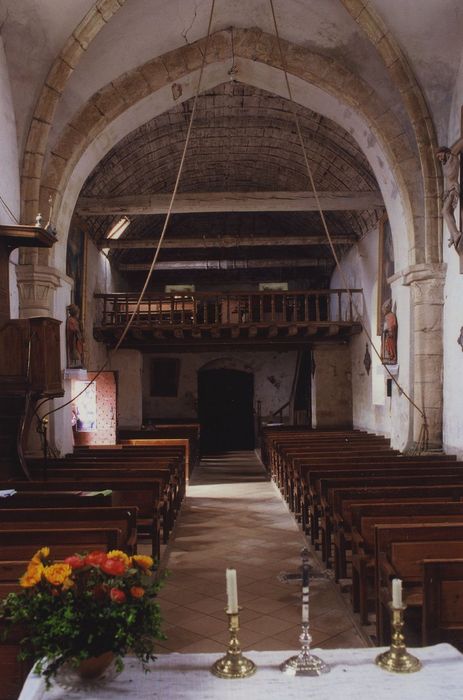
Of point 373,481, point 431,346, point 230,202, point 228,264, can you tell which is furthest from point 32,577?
point 228,264

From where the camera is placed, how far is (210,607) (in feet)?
18.1

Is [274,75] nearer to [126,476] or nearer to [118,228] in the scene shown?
[126,476]

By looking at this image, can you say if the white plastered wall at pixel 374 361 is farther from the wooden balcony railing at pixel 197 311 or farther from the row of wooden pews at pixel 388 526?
the row of wooden pews at pixel 388 526

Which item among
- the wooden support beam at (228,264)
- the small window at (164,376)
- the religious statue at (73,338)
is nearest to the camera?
the religious statue at (73,338)

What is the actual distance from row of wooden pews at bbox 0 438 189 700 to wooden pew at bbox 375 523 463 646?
1807 millimetres

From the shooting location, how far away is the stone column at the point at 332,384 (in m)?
18.7

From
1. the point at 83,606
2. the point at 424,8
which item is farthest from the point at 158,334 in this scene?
the point at 83,606

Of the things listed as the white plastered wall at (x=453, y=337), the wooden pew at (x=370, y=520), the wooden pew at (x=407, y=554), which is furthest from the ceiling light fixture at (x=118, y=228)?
the wooden pew at (x=407, y=554)

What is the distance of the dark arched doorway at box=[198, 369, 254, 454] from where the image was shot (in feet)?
78.2

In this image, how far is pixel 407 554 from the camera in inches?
169

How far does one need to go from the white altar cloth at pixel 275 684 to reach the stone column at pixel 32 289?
7727mm

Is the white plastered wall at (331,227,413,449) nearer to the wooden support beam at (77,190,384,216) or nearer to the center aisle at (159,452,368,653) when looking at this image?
the wooden support beam at (77,190,384,216)

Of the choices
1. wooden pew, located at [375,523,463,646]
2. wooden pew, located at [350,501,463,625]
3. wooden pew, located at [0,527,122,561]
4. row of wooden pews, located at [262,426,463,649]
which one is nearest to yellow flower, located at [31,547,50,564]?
wooden pew, located at [0,527,122,561]

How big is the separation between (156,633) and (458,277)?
7.94m
